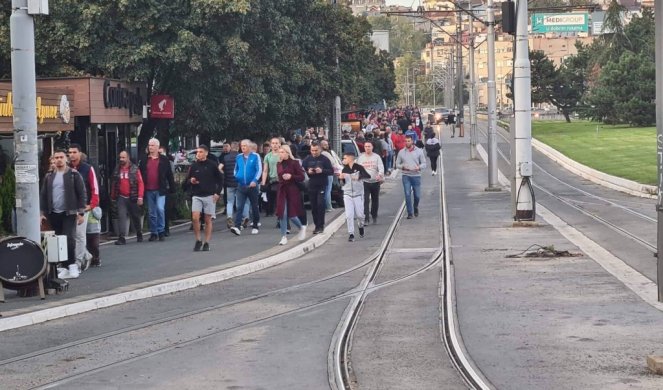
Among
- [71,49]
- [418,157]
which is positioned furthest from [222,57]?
[418,157]

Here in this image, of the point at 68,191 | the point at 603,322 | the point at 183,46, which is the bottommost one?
the point at 603,322

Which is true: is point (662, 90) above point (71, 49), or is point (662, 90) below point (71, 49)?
below

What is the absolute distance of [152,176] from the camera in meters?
21.8

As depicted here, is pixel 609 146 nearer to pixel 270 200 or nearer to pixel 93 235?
pixel 270 200

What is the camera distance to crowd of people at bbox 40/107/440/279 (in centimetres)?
1575

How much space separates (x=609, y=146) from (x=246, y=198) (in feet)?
122

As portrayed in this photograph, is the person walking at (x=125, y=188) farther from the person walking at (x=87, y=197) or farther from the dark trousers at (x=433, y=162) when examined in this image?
the dark trousers at (x=433, y=162)

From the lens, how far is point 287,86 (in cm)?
3459

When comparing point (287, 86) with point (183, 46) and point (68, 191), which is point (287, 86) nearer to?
point (183, 46)

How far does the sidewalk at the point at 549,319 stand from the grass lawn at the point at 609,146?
60.8 feet

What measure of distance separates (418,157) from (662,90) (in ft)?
51.1

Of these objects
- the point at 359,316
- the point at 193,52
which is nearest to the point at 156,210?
the point at 193,52

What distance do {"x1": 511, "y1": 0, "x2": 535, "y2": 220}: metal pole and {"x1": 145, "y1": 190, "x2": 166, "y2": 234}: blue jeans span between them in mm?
6958

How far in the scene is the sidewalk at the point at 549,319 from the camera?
30.1 feet
